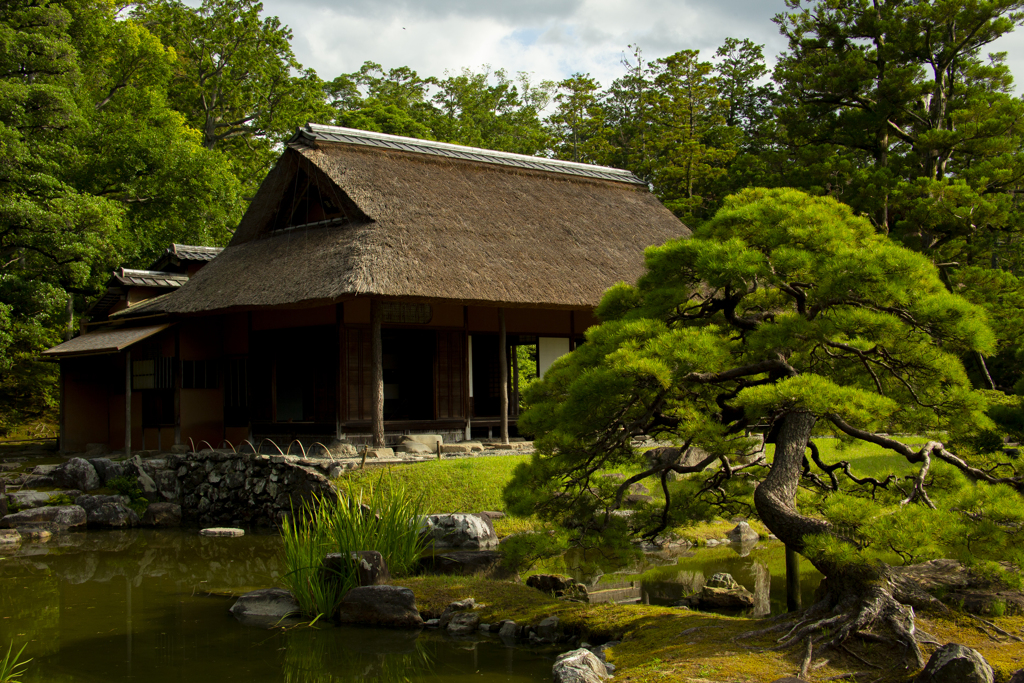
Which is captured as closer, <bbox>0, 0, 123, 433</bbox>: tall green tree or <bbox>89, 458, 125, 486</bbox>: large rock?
<bbox>89, 458, 125, 486</bbox>: large rock

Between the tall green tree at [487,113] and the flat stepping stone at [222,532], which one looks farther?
the tall green tree at [487,113]

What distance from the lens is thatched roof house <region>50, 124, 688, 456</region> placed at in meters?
13.1

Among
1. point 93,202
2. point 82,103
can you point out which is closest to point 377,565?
point 93,202

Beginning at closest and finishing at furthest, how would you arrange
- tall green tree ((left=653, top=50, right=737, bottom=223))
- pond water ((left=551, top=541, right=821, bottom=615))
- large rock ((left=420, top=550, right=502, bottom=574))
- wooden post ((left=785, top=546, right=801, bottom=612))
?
wooden post ((left=785, top=546, right=801, bottom=612)), pond water ((left=551, top=541, right=821, bottom=615)), large rock ((left=420, top=550, right=502, bottom=574)), tall green tree ((left=653, top=50, right=737, bottom=223))

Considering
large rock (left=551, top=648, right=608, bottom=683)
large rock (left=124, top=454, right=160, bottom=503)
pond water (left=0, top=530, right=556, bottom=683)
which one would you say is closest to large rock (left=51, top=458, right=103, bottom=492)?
large rock (left=124, top=454, right=160, bottom=503)

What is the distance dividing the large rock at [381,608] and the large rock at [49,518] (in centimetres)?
680

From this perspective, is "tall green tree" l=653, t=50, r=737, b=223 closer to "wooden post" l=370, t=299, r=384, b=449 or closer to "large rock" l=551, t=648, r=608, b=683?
"wooden post" l=370, t=299, r=384, b=449

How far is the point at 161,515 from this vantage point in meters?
12.3

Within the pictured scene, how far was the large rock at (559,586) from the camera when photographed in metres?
7.68

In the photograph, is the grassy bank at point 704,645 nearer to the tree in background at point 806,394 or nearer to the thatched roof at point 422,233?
the tree in background at point 806,394

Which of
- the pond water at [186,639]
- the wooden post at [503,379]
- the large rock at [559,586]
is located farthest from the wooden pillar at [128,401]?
the large rock at [559,586]

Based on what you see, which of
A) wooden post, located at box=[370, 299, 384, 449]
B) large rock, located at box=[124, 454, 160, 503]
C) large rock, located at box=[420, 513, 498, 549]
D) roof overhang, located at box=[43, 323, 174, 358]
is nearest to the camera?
large rock, located at box=[420, 513, 498, 549]

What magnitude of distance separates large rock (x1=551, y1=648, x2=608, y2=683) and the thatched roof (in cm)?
746

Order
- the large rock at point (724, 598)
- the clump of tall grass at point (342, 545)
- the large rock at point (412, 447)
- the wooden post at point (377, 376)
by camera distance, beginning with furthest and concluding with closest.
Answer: the large rock at point (412, 447), the wooden post at point (377, 376), the large rock at point (724, 598), the clump of tall grass at point (342, 545)
